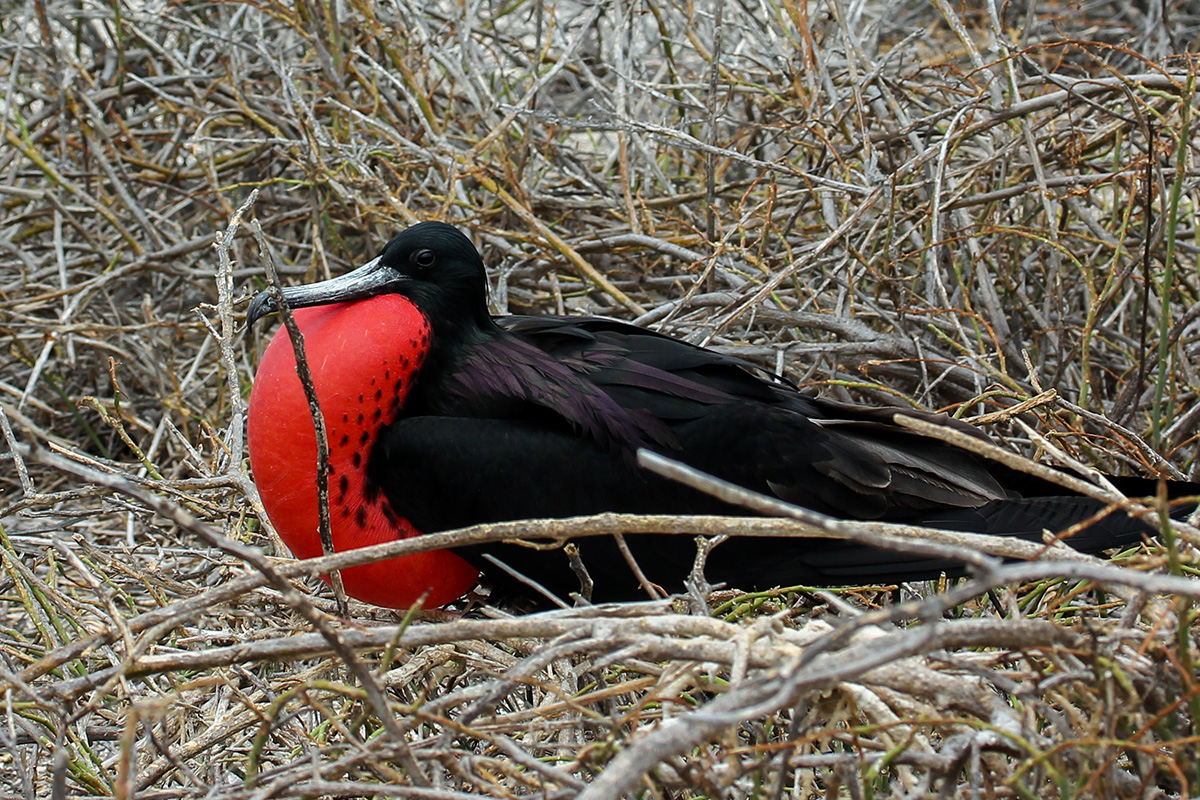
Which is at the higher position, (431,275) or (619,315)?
(431,275)

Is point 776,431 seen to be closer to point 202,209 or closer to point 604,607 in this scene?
point 604,607

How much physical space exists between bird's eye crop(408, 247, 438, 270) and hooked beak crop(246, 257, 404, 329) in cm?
3

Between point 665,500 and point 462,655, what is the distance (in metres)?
0.48

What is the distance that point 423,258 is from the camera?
71.5 inches

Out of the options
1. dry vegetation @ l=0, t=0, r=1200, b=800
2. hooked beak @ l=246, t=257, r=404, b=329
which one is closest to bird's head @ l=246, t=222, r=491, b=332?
hooked beak @ l=246, t=257, r=404, b=329

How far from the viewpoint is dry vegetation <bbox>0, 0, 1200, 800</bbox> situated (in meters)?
0.97

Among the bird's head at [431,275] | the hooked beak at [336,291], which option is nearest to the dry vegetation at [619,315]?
the hooked beak at [336,291]

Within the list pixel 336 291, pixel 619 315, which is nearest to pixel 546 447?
pixel 336 291

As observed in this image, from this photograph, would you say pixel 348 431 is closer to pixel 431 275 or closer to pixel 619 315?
pixel 431 275

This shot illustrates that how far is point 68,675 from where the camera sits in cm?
159

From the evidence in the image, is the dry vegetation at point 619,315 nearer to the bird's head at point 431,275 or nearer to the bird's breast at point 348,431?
the bird's breast at point 348,431

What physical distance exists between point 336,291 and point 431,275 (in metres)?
0.14

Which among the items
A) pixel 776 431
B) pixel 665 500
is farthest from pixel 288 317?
pixel 776 431

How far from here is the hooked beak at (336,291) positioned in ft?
5.64
